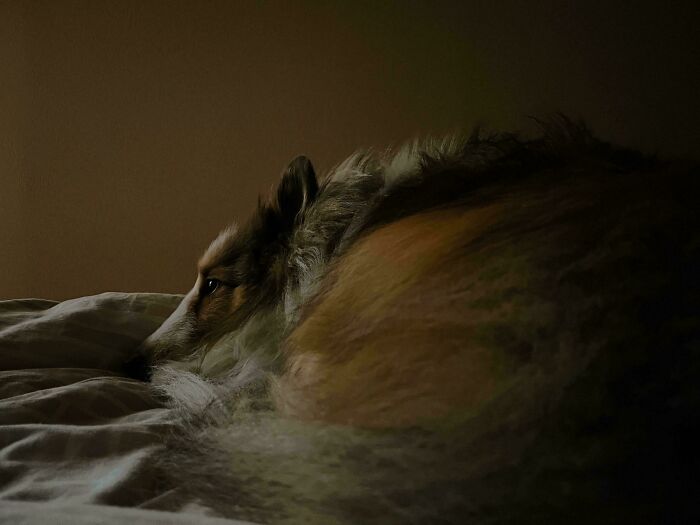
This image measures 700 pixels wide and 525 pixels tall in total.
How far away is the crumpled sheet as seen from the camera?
0.59 metres

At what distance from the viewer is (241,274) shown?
3.74 feet

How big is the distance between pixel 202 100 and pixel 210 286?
132cm

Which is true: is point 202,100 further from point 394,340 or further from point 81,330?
point 394,340

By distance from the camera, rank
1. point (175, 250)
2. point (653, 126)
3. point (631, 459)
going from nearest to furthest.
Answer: point (631, 459) < point (653, 126) < point (175, 250)

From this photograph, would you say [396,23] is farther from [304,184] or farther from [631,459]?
[631,459]

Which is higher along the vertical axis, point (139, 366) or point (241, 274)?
point (241, 274)

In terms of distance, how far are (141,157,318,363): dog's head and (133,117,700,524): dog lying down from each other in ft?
0.75

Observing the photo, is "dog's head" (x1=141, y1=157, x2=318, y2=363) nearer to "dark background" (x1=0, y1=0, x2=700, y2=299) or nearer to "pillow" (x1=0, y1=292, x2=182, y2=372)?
"pillow" (x1=0, y1=292, x2=182, y2=372)

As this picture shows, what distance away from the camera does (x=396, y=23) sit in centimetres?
204

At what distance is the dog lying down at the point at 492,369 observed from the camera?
1.45 feet

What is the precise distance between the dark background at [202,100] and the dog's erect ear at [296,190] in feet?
2.95

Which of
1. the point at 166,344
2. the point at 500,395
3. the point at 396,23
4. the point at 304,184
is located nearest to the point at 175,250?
the point at 396,23

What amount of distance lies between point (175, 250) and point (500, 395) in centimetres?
203

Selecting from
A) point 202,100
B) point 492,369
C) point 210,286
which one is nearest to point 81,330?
point 210,286
